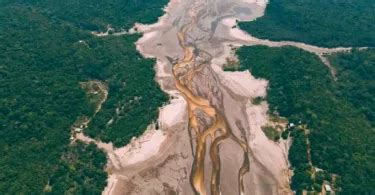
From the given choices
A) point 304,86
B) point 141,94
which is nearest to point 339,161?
point 304,86

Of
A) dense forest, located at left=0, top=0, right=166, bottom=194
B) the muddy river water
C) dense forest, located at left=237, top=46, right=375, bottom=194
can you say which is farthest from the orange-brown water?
dense forest, located at left=237, top=46, right=375, bottom=194

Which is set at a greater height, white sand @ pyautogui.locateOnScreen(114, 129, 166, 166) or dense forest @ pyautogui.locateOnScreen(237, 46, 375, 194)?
dense forest @ pyautogui.locateOnScreen(237, 46, 375, 194)

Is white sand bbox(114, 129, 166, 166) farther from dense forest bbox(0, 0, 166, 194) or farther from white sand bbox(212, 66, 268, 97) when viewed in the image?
white sand bbox(212, 66, 268, 97)

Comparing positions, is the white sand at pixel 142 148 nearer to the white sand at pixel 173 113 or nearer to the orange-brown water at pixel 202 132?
the white sand at pixel 173 113

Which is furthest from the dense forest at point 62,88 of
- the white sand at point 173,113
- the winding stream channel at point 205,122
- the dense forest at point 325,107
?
the dense forest at point 325,107

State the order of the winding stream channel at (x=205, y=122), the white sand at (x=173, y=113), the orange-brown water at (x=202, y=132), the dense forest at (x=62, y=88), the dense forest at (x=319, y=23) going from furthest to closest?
1. the dense forest at (x=319, y=23)
2. the white sand at (x=173, y=113)
3. the orange-brown water at (x=202, y=132)
4. the winding stream channel at (x=205, y=122)
5. the dense forest at (x=62, y=88)

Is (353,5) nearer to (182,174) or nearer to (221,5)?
(221,5)
